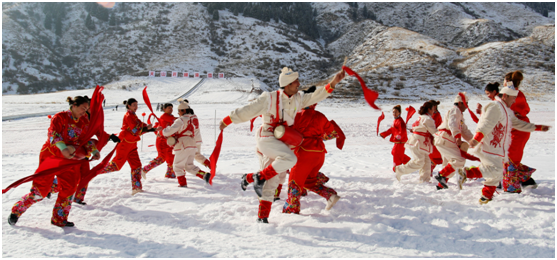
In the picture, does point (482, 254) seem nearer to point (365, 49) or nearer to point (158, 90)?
point (158, 90)

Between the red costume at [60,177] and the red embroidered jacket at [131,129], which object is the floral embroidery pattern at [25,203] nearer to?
the red costume at [60,177]

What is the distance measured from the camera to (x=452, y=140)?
15.4 feet

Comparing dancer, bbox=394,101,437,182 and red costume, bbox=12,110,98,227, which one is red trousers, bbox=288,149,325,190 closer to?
dancer, bbox=394,101,437,182

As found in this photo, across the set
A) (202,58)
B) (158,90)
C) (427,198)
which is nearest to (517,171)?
(427,198)

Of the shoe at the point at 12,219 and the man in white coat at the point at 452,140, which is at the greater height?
the man in white coat at the point at 452,140

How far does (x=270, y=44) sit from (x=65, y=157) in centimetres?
7049

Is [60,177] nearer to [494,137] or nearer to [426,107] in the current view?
[494,137]

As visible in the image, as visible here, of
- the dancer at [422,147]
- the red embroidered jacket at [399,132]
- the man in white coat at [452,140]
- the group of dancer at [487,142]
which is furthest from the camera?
the red embroidered jacket at [399,132]

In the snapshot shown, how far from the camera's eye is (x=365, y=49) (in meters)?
60.3

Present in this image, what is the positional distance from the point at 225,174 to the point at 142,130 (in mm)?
1904

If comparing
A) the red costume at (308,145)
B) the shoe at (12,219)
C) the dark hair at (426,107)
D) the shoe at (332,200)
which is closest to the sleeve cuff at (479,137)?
the dark hair at (426,107)

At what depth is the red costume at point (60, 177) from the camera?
11.5ft

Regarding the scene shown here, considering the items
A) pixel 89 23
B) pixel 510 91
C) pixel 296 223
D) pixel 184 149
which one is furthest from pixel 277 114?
pixel 89 23

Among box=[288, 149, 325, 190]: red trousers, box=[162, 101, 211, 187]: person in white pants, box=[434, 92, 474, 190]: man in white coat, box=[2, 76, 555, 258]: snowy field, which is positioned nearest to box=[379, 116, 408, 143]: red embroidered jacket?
box=[2, 76, 555, 258]: snowy field
